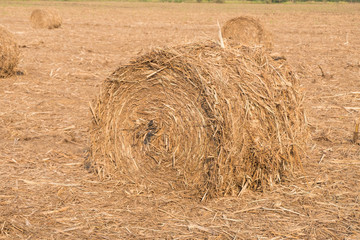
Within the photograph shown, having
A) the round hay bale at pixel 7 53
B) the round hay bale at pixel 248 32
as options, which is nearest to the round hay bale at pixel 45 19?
the round hay bale at pixel 248 32

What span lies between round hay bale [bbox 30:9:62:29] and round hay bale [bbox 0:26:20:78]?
11789 mm

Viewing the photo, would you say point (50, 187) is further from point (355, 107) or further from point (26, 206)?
point (355, 107)

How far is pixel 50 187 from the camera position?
529 centimetres

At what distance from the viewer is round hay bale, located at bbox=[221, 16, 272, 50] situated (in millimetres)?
15211

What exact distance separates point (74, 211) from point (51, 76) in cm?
721

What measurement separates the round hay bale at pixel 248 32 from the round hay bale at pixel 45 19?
10289mm

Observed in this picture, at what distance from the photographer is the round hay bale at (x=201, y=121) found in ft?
16.1

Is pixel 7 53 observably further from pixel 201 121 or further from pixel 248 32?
pixel 248 32

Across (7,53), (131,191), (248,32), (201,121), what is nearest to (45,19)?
(248,32)

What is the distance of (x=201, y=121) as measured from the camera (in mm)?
5035

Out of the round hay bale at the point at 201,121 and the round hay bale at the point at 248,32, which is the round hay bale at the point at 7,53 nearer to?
the round hay bale at the point at 201,121

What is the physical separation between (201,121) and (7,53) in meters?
7.43

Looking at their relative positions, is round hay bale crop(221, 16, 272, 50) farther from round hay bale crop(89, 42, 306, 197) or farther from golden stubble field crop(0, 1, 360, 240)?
round hay bale crop(89, 42, 306, 197)

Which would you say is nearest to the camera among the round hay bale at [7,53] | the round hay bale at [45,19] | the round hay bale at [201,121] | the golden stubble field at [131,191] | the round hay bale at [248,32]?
the golden stubble field at [131,191]
